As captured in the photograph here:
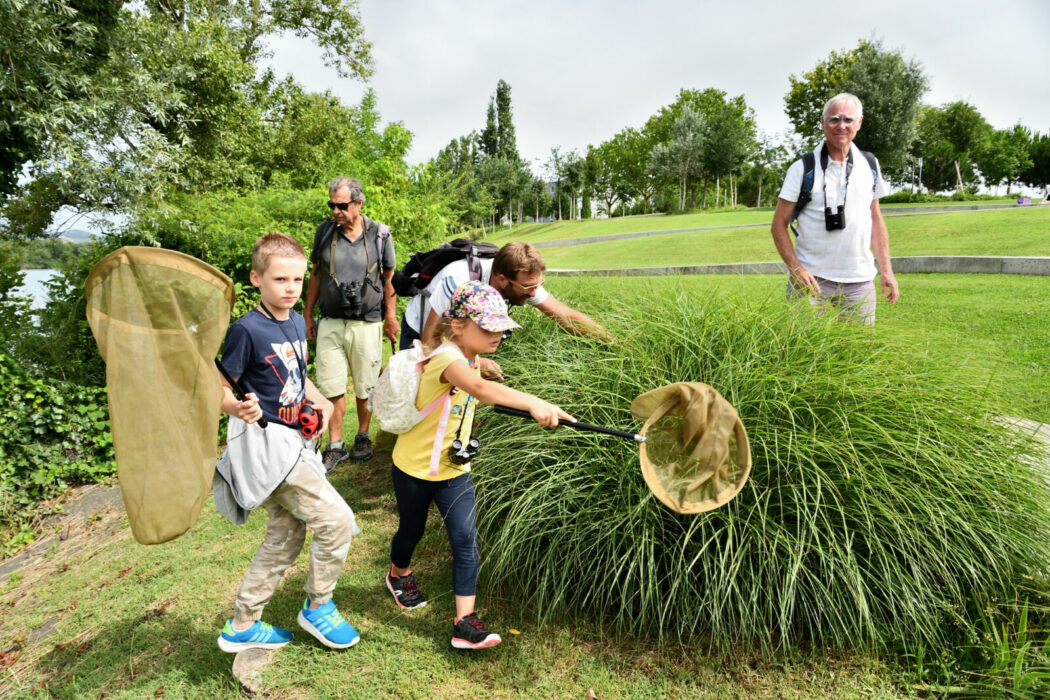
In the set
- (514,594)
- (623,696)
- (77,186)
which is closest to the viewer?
(623,696)

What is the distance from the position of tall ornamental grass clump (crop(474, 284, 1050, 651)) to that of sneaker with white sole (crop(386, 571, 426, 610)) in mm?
377

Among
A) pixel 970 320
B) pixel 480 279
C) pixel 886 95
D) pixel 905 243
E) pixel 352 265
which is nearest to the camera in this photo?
pixel 480 279

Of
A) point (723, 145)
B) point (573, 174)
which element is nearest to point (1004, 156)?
point (723, 145)

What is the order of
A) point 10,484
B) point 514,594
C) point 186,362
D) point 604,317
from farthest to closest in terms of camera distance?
point 10,484 < point 604,317 < point 514,594 < point 186,362

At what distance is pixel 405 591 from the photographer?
2895 mm

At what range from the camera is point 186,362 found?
209 centimetres

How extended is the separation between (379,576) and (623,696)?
1514mm

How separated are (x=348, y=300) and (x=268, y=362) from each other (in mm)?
2168

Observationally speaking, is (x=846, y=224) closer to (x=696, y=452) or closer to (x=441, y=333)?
(x=696, y=452)

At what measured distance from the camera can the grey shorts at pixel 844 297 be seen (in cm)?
343

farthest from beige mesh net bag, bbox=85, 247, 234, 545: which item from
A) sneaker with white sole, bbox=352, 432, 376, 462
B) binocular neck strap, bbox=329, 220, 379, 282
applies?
sneaker with white sole, bbox=352, 432, 376, 462

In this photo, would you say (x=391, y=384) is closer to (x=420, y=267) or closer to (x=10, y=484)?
(x=420, y=267)

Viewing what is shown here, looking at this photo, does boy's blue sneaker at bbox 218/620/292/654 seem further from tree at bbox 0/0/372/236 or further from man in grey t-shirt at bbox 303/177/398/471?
tree at bbox 0/0/372/236

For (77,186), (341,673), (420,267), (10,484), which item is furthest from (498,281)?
(77,186)
